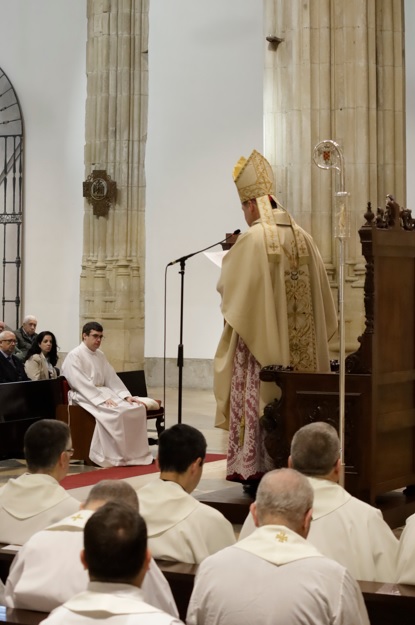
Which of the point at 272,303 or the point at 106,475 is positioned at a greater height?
the point at 272,303

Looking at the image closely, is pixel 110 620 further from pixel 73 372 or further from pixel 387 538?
pixel 73 372

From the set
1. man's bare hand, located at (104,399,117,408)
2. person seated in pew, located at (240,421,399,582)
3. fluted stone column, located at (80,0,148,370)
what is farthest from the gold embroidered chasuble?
fluted stone column, located at (80,0,148,370)

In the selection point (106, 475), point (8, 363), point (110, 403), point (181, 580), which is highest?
point (8, 363)

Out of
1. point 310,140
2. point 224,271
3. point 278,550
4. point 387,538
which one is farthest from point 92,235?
point 278,550

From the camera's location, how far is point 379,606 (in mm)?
3395

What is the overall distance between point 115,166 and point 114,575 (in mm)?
13512

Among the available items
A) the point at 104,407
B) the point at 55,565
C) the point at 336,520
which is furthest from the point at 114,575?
the point at 104,407

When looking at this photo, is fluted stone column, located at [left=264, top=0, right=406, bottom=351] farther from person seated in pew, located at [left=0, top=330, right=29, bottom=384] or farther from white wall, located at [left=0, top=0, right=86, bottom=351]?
white wall, located at [left=0, top=0, right=86, bottom=351]

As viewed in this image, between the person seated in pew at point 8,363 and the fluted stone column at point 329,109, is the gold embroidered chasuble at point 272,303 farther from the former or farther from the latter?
the fluted stone column at point 329,109

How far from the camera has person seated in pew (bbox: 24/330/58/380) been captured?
1066cm

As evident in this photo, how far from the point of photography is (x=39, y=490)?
4465 mm

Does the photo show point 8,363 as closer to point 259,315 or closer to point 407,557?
point 259,315

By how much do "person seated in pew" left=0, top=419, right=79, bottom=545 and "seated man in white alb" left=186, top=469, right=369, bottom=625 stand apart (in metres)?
1.59

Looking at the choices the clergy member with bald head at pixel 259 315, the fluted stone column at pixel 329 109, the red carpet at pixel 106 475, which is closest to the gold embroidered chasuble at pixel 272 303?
the clergy member with bald head at pixel 259 315
